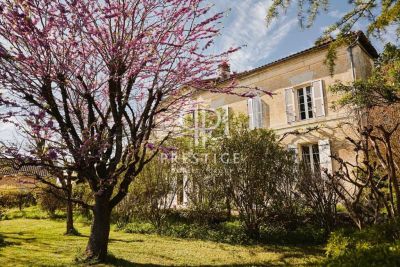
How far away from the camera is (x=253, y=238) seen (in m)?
8.35

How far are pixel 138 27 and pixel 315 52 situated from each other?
11387 millimetres

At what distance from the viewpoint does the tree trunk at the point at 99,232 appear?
5.90 metres

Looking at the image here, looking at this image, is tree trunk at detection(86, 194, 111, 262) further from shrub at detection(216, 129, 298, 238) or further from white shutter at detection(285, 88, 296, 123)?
white shutter at detection(285, 88, 296, 123)

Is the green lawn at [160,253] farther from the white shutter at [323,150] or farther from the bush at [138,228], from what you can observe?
the white shutter at [323,150]

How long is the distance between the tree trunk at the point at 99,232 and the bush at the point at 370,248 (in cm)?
405

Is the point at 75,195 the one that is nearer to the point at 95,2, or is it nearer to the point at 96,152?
the point at 96,152

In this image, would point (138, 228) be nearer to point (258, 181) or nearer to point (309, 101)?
point (258, 181)

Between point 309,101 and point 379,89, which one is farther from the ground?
point 309,101

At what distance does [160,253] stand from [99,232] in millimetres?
1701

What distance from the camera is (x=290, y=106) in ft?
51.2

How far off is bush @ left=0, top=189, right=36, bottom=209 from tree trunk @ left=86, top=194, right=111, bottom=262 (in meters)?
15.9

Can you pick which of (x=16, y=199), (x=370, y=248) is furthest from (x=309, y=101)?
(x=16, y=199)

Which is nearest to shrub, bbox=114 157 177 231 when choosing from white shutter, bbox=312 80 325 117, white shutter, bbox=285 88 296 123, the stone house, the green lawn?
the green lawn

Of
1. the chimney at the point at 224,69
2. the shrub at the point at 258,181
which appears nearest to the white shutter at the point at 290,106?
the shrub at the point at 258,181
